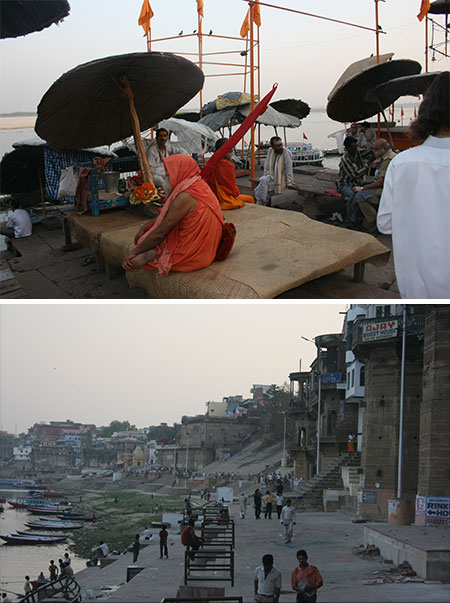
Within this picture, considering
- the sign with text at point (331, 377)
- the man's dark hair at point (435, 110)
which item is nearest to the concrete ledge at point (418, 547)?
the man's dark hair at point (435, 110)

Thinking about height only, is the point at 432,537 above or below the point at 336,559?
above

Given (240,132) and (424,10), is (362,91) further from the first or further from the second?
(240,132)

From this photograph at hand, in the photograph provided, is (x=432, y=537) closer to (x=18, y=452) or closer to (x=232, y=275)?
(x=232, y=275)

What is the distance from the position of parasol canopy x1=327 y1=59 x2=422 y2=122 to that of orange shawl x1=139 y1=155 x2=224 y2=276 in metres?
5.93

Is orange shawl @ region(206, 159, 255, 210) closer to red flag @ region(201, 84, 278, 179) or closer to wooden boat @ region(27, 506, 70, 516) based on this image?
red flag @ region(201, 84, 278, 179)

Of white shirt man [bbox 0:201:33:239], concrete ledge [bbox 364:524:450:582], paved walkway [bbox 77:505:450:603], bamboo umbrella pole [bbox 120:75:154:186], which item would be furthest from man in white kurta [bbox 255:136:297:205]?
paved walkway [bbox 77:505:450:603]

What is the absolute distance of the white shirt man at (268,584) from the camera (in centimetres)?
696

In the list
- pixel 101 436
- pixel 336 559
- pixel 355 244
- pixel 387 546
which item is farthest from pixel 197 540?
pixel 101 436

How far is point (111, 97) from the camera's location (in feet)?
28.8

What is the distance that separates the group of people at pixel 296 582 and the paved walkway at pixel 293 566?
4.09 ft

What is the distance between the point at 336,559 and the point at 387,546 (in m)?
1.36

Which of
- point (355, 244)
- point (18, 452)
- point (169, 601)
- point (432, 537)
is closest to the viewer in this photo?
point (169, 601)

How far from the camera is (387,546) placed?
36.4 feet

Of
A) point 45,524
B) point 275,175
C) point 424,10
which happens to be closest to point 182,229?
point 275,175
